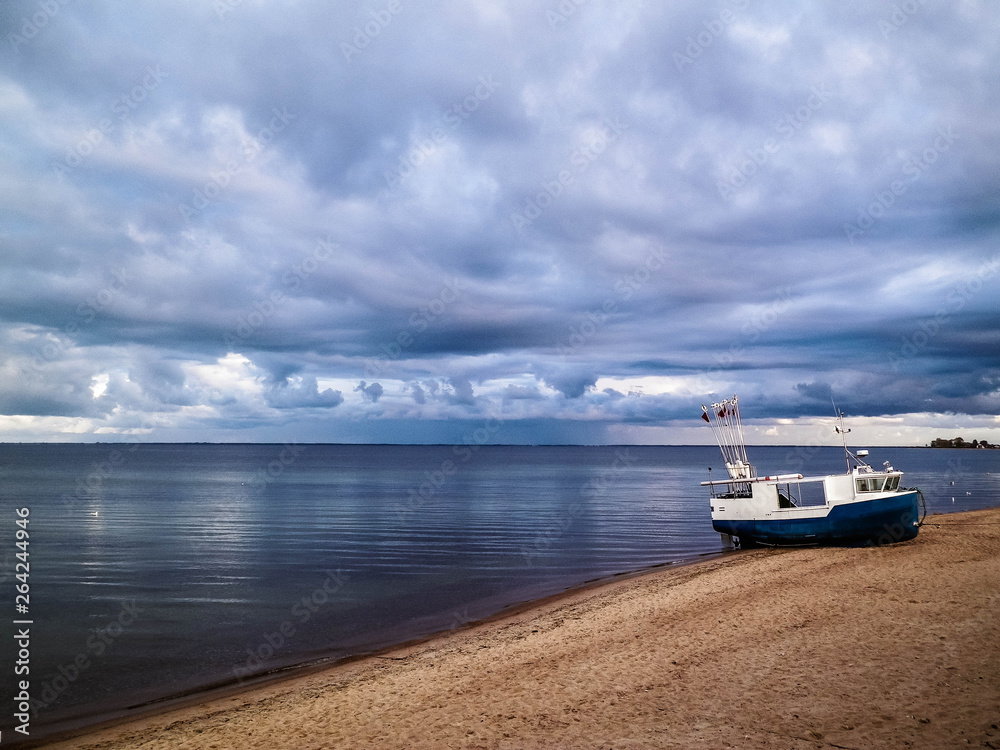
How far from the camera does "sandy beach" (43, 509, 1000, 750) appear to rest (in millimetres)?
11414

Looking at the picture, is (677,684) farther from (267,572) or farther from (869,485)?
(869,485)

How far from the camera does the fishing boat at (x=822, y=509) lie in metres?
34.5

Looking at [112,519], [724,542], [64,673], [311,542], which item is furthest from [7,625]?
[724,542]

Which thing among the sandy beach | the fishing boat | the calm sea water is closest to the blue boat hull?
the fishing boat

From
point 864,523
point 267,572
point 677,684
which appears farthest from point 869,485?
point 267,572

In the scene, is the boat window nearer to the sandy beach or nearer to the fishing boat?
the fishing boat

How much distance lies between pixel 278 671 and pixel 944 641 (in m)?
18.3

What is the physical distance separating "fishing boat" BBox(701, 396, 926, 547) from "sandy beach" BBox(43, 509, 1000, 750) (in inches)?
477

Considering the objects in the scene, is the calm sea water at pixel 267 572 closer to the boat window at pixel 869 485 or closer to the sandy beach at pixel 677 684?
the sandy beach at pixel 677 684

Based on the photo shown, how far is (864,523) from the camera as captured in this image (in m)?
34.9

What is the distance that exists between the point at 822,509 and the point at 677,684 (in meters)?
27.3

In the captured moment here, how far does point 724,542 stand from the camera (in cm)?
4466

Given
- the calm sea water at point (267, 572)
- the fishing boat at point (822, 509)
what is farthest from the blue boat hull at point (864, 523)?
the calm sea water at point (267, 572)

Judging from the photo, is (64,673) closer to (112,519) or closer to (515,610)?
(515,610)
